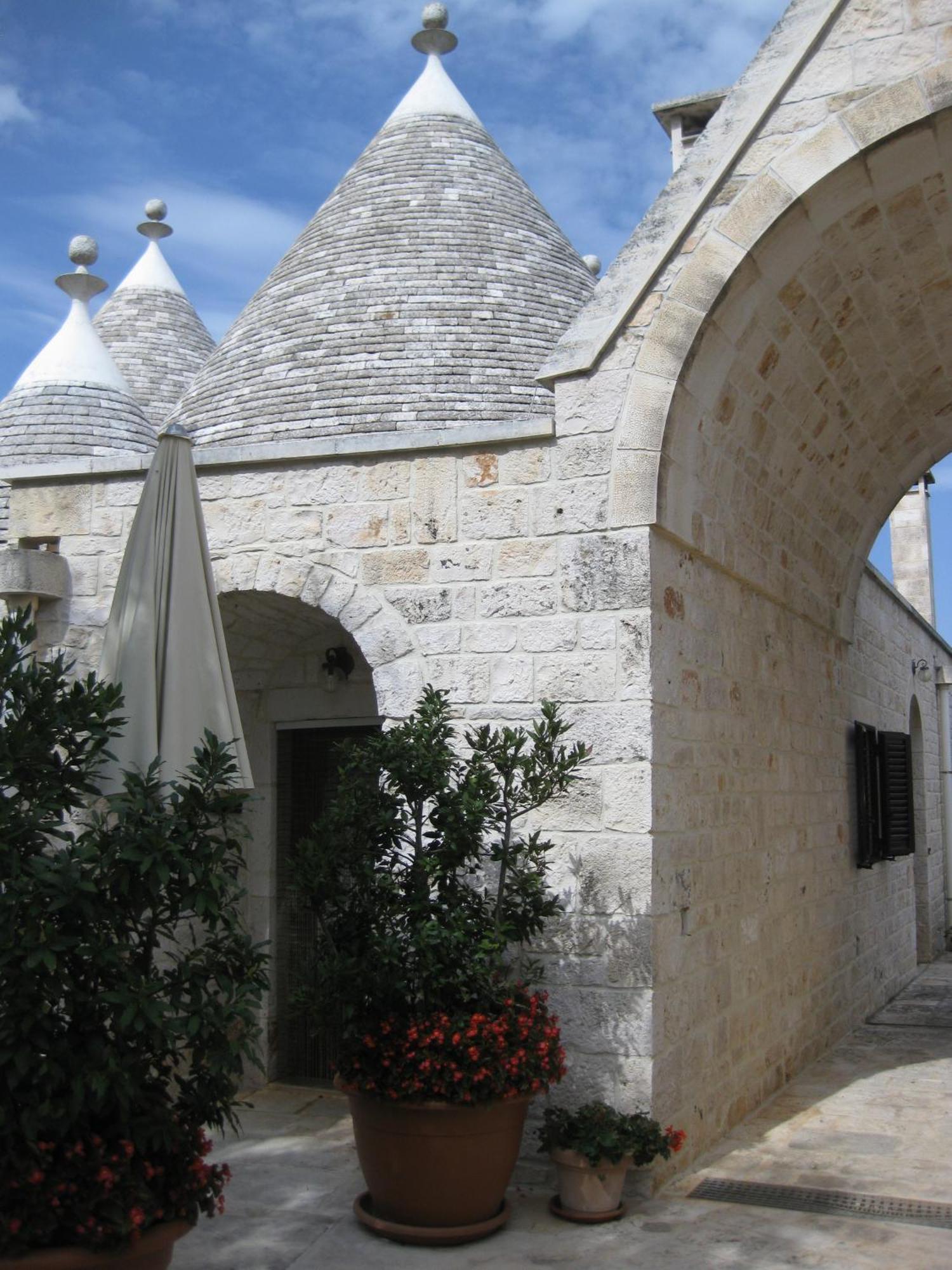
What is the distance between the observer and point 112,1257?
10.7 feet

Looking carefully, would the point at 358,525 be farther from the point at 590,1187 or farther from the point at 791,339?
the point at 590,1187

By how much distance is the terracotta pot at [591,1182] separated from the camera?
14.7 feet

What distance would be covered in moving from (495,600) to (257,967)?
2.09 metres

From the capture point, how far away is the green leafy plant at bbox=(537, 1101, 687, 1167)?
4465 mm

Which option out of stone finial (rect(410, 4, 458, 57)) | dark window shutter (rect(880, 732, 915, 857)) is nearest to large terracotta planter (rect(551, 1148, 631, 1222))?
dark window shutter (rect(880, 732, 915, 857))

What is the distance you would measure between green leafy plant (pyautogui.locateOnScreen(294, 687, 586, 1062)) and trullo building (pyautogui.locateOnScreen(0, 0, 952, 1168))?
401 millimetres

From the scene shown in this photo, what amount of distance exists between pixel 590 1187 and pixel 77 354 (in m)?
8.63

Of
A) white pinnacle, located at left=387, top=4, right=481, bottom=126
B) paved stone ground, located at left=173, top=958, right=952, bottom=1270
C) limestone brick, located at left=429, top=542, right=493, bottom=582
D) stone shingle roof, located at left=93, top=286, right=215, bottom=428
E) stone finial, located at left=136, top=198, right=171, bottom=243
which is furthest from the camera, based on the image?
stone finial, located at left=136, top=198, right=171, bottom=243

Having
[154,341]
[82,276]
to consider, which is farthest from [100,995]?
[154,341]

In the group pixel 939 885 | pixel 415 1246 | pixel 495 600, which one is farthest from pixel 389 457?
pixel 939 885

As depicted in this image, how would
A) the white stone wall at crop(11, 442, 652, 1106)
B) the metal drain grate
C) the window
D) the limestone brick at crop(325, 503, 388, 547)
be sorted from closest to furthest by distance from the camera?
the metal drain grate → the white stone wall at crop(11, 442, 652, 1106) → the limestone brick at crop(325, 503, 388, 547) → the window

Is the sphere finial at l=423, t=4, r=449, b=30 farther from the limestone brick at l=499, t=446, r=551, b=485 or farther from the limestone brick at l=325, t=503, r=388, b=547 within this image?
the limestone brick at l=499, t=446, r=551, b=485

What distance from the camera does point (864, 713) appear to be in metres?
9.43

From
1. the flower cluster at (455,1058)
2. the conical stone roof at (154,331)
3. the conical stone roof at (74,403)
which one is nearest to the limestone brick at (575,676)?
the flower cluster at (455,1058)
